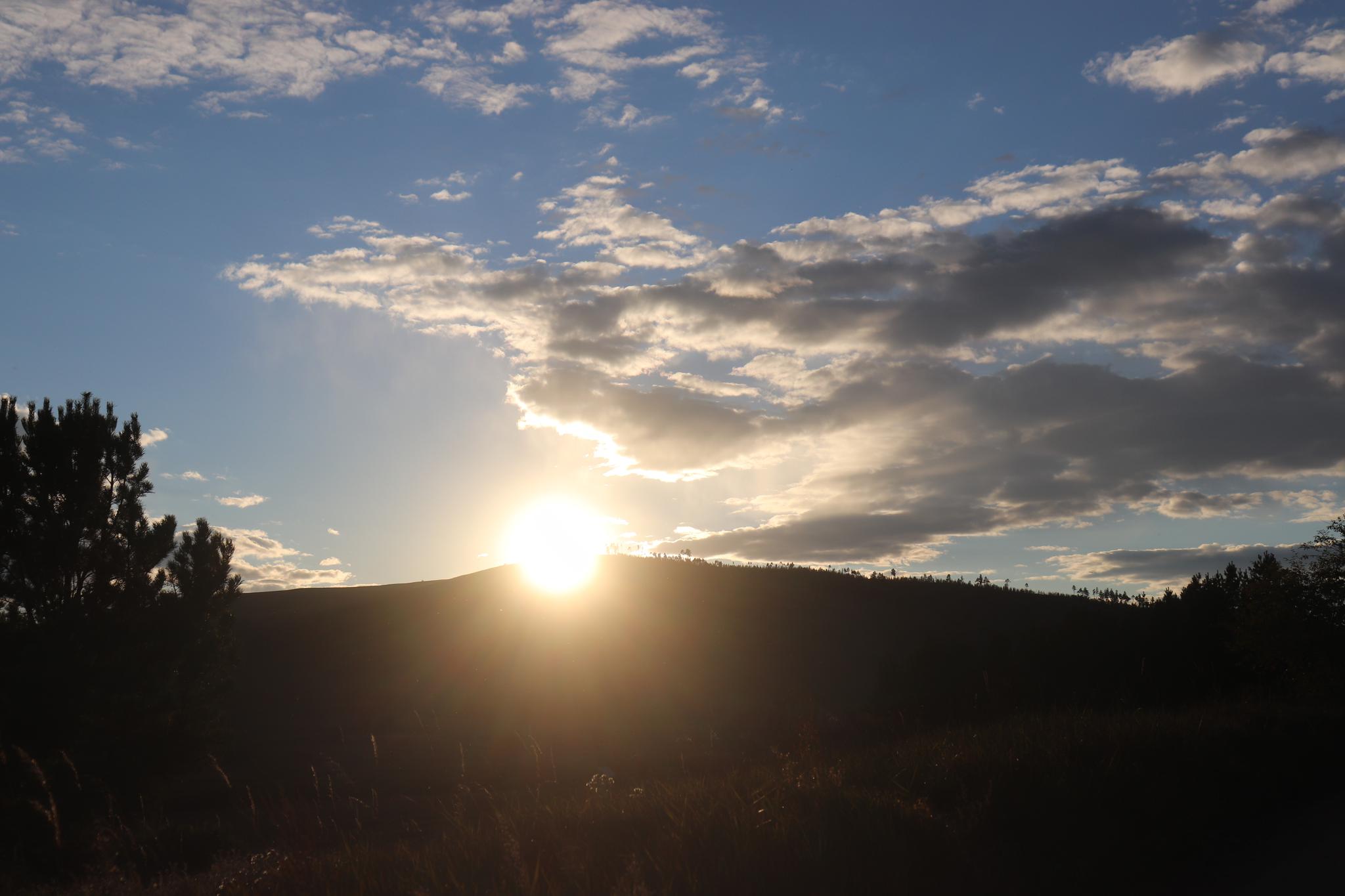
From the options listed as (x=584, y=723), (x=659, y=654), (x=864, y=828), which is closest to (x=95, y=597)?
(x=584, y=723)

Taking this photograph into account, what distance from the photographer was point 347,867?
6.22 metres

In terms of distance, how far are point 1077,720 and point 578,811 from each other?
6472mm

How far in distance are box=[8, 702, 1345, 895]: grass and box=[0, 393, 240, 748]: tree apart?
766cm

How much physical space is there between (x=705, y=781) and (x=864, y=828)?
2599mm

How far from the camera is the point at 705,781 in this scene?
8.88 meters

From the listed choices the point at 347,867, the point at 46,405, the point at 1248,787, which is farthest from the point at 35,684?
the point at 1248,787

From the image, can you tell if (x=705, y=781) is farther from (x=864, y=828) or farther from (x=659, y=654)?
(x=659, y=654)

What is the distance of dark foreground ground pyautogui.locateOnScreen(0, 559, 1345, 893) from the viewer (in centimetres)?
629

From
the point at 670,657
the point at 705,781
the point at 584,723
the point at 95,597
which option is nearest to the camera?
the point at 705,781

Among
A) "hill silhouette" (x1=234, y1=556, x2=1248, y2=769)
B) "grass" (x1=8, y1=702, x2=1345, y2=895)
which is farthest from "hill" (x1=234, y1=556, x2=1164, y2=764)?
"grass" (x1=8, y1=702, x2=1345, y2=895)

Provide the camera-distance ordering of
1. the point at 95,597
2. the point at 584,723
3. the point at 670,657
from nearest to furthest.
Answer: the point at 95,597 < the point at 584,723 < the point at 670,657

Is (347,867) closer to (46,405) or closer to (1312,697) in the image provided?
(1312,697)

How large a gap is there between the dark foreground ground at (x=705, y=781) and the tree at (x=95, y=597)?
3.71ft

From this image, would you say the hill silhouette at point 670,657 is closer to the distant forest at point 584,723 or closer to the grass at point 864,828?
the distant forest at point 584,723
